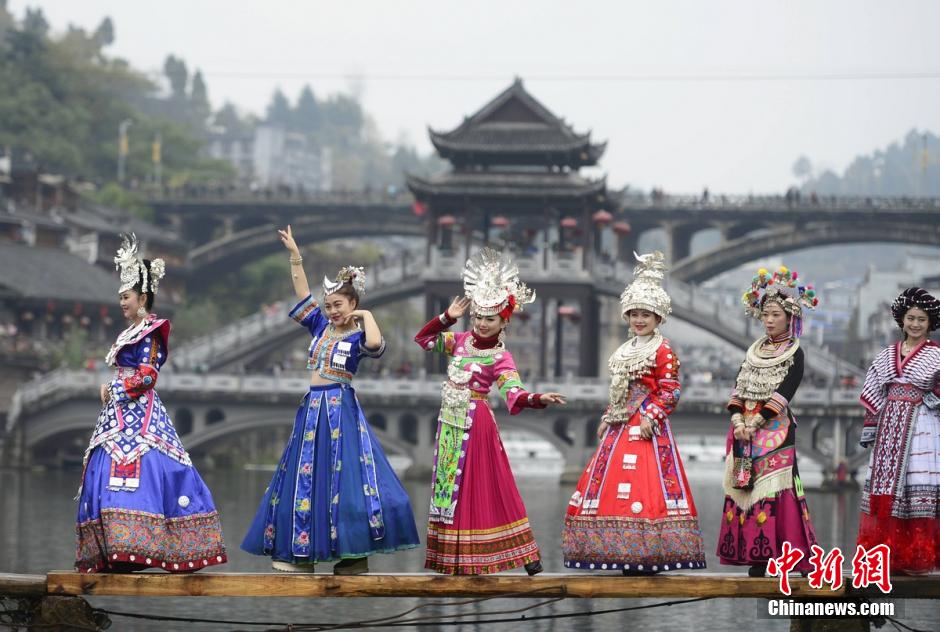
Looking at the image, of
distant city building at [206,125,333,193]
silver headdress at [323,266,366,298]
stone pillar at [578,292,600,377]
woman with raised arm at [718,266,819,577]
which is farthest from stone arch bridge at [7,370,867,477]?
distant city building at [206,125,333,193]

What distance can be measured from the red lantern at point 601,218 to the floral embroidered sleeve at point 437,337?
135ft

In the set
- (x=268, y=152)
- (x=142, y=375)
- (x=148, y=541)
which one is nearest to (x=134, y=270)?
(x=142, y=375)

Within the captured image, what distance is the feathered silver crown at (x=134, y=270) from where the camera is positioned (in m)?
11.5

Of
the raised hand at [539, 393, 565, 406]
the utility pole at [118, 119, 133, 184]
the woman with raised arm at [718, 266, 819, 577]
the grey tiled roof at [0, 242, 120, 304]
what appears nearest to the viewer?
the raised hand at [539, 393, 565, 406]

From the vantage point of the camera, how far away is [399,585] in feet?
35.0

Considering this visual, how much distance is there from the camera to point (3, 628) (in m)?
13.3

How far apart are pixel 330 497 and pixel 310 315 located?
5.00ft

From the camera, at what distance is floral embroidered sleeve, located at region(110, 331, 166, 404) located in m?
11.0

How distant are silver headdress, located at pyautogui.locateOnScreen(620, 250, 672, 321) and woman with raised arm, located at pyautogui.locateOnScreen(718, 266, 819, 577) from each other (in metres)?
0.81

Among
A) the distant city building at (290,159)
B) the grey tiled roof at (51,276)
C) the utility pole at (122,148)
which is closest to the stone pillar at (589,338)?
the grey tiled roof at (51,276)

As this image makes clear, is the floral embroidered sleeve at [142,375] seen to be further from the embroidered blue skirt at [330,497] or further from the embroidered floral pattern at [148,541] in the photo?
the embroidered blue skirt at [330,497]

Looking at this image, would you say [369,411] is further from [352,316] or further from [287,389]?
[352,316]

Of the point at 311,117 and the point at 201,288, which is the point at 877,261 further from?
the point at 201,288

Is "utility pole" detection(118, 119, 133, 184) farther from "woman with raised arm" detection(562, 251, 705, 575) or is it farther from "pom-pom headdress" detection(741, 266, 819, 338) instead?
"woman with raised arm" detection(562, 251, 705, 575)
